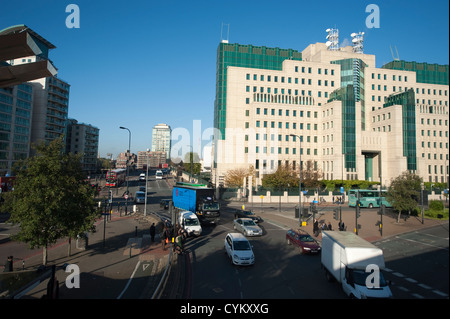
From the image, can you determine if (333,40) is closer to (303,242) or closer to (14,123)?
(303,242)

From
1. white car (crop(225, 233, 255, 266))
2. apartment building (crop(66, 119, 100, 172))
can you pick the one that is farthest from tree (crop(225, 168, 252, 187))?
apartment building (crop(66, 119, 100, 172))

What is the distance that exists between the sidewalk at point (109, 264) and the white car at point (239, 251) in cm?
403

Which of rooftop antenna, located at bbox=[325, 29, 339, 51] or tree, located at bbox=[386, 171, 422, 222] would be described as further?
rooftop antenna, located at bbox=[325, 29, 339, 51]

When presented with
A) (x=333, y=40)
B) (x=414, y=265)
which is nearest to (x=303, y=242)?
(x=414, y=265)

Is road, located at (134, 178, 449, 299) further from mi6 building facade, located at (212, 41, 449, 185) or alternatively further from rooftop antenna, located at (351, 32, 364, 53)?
rooftop antenna, located at (351, 32, 364, 53)

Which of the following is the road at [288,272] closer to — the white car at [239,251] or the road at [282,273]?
the road at [282,273]

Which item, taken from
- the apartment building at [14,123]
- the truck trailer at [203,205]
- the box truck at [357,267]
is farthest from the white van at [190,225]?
the apartment building at [14,123]

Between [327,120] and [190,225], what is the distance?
54.4 m

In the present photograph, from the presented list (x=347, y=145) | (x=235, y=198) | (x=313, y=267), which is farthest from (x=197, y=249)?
(x=347, y=145)

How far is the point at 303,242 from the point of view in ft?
61.6

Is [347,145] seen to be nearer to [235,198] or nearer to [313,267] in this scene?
[235,198]

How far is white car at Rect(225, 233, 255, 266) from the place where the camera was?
15.3 metres

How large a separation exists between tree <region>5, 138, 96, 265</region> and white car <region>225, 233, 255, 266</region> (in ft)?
28.4

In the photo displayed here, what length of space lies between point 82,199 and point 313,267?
14.5 meters
